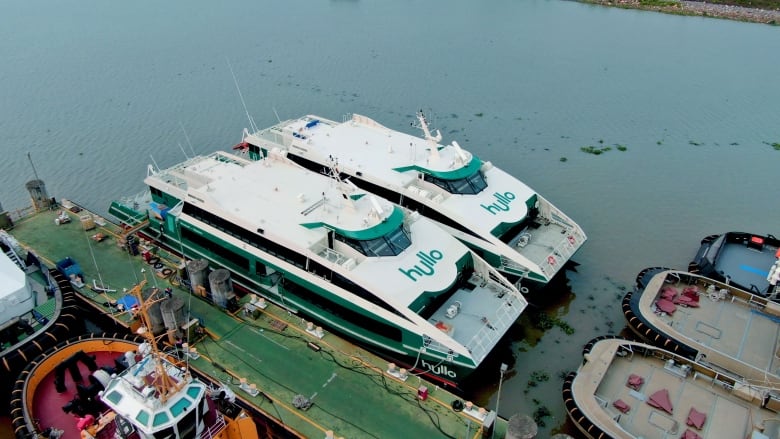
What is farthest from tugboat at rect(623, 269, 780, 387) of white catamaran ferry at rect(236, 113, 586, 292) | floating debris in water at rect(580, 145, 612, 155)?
floating debris in water at rect(580, 145, 612, 155)

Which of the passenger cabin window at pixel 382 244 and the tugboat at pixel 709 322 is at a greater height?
the passenger cabin window at pixel 382 244

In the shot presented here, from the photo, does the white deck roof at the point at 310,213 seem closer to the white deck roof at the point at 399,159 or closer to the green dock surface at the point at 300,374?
the white deck roof at the point at 399,159

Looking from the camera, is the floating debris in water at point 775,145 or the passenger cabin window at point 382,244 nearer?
the passenger cabin window at point 382,244

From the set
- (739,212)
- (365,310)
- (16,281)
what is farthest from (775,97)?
(16,281)

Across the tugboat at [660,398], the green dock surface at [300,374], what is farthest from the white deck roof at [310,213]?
the tugboat at [660,398]

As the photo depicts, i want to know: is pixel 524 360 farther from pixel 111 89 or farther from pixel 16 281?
pixel 111 89

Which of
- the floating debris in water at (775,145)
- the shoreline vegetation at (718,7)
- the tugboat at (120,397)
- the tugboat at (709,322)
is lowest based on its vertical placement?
the floating debris in water at (775,145)

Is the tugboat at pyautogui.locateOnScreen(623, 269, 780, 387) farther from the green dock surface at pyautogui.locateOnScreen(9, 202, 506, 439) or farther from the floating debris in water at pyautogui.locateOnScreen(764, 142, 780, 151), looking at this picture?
the floating debris in water at pyautogui.locateOnScreen(764, 142, 780, 151)
